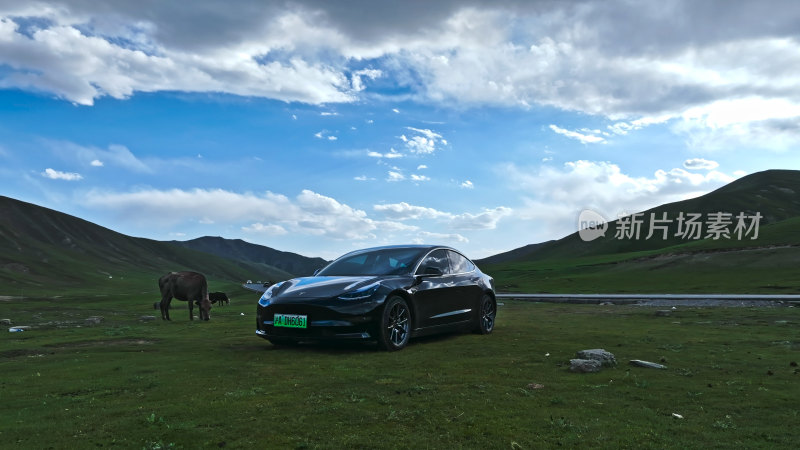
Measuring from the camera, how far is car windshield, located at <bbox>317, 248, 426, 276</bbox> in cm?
1143

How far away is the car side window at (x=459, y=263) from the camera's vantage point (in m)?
13.0

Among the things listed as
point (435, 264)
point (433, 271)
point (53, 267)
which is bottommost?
point (433, 271)

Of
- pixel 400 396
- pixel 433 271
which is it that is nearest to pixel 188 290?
pixel 433 271

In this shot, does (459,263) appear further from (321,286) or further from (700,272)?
(700,272)

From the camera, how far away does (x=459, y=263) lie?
13.2 m

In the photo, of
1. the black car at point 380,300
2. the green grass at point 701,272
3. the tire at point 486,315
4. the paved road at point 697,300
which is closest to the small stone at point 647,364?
the black car at point 380,300

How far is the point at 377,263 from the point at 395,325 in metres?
1.71

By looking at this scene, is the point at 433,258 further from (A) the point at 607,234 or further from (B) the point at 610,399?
(A) the point at 607,234

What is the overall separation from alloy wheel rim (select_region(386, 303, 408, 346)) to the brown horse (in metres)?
12.3

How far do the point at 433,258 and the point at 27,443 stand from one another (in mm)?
8381

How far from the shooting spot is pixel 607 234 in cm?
19975

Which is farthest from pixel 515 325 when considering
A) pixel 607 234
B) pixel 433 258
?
pixel 607 234

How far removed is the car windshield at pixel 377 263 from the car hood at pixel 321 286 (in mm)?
712

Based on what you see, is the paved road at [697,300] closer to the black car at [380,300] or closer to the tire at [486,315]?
the tire at [486,315]
